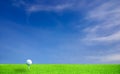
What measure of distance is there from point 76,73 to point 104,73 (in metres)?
2.32

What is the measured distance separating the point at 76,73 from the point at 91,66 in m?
2.59

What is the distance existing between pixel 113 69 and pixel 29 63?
7.35 m

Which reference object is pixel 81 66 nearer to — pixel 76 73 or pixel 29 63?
pixel 76 73

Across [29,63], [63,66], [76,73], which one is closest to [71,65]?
[63,66]

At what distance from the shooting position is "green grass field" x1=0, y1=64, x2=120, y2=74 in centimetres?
2225

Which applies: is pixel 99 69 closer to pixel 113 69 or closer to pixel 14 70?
pixel 113 69

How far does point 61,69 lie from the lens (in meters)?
23.0

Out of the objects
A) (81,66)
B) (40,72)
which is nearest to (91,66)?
(81,66)

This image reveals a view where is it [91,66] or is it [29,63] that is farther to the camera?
[91,66]

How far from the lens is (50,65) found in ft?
78.7

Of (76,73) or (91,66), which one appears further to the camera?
(91,66)

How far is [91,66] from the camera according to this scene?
2408cm

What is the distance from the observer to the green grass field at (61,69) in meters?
22.2

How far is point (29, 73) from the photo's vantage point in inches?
858
